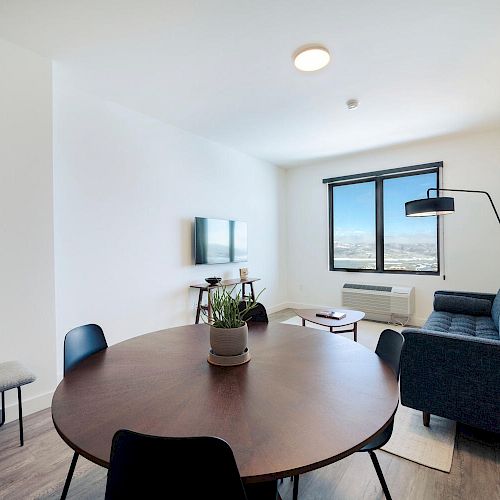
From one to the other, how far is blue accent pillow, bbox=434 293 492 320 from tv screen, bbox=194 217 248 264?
8.85ft

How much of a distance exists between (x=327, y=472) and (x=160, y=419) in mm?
1273

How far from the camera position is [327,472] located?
5.62 ft

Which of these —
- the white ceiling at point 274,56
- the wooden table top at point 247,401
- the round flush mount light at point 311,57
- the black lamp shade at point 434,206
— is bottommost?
the wooden table top at point 247,401

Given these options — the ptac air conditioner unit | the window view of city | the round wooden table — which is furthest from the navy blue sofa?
the window view of city

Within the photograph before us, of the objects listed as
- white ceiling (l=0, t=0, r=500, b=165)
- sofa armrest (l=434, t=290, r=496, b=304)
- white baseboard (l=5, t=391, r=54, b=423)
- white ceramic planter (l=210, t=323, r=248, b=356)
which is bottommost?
white baseboard (l=5, t=391, r=54, b=423)

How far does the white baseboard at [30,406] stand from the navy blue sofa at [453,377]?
2.71m

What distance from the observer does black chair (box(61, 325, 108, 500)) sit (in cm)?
147

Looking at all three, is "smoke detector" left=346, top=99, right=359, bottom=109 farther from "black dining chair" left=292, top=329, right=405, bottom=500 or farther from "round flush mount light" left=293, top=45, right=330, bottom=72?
"black dining chair" left=292, top=329, right=405, bottom=500

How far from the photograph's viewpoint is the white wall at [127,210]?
2.84 m

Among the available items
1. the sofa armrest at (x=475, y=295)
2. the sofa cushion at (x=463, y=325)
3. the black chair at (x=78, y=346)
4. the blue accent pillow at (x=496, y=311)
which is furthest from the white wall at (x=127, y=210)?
the blue accent pillow at (x=496, y=311)

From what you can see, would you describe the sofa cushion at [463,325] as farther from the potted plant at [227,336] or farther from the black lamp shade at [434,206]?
the potted plant at [227,336]

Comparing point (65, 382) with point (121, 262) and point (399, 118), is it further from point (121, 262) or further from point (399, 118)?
point (399, 118)

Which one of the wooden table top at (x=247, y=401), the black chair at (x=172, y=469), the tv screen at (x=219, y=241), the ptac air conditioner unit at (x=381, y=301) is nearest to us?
the black chair at (x=172, y=469)

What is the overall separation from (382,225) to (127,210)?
12.9 feet
